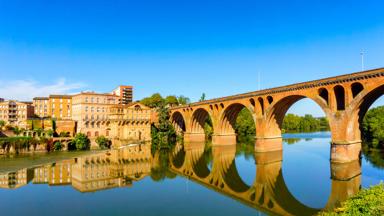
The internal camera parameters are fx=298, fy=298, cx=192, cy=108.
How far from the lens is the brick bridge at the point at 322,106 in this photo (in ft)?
112

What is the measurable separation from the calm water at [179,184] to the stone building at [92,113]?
81.1ft

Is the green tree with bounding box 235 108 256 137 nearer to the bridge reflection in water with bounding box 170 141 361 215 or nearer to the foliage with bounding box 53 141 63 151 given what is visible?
the bridge reflection in water with bounding box 170 141 361 215

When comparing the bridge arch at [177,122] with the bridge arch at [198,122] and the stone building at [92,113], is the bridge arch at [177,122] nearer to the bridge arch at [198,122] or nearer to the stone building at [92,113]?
the bridge arch at [198,122]

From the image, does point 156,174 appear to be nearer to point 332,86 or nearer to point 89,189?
point 89,189

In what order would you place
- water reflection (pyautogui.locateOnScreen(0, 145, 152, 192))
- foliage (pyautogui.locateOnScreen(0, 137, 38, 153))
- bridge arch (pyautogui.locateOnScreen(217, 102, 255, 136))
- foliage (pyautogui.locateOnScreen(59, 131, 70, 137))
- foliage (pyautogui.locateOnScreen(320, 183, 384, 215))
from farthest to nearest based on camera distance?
foliage (pyautogui.locateOnScreen(59, 131, 70, 137)) → bridge arch (pyautogui.locateOnScreen(217, 102, 255, 136)) → foliage (pyautogui.locateOnScreen(0, 137, 38, 153)) → water reflection (pyautogui.locateOnScreen(0, 145, 152, 192)) → foliage (pyautogui.locateOnScreen(320, 183, 384, 215))

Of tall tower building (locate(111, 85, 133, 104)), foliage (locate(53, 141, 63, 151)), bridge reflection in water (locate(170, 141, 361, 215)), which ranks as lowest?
bridge reflection in water (locate(170, 141, 361, 215))

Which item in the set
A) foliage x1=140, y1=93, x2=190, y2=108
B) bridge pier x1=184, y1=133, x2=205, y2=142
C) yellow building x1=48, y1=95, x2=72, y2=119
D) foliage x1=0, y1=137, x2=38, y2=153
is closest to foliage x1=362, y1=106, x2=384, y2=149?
bridge pier x1=184, y1=133, x2=205, y2=142

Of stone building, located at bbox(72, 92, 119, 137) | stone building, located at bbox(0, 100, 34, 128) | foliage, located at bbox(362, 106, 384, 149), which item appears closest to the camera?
foliage, located at bbox(362, 106, 384, 149)

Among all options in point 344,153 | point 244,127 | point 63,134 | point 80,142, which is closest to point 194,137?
point 244,127

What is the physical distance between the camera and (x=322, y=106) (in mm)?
38469

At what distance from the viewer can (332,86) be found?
3678 cm

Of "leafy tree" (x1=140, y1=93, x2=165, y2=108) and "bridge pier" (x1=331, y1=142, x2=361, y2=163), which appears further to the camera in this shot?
"leafy tree" (x1=140, y1=93, x2=165, y2=108)

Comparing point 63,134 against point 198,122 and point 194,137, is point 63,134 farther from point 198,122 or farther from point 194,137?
point 198,122

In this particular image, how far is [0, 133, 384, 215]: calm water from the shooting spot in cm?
2339
